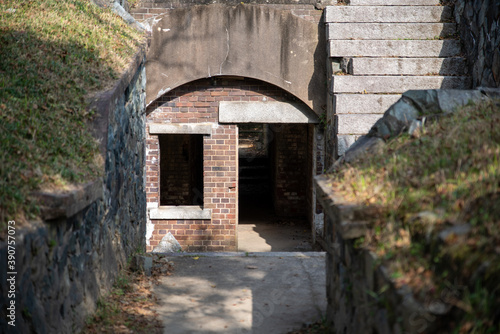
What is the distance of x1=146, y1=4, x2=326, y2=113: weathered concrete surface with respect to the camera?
8523 millimetres

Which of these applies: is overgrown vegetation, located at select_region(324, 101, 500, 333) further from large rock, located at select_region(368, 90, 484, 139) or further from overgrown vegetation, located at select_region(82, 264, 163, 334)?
overgrown vegetation, located at select_region(82, 264, 163, 334)

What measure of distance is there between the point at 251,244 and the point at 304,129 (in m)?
3.35

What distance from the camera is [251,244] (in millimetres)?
10000

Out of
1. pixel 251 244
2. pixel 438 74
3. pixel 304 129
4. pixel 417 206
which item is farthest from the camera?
pixel 304 129

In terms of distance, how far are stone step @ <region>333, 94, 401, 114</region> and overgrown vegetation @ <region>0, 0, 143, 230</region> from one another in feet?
10.0

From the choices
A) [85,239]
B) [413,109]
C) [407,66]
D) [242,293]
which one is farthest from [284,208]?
[85,239]

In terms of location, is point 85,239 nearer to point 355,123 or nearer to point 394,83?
point 355,123

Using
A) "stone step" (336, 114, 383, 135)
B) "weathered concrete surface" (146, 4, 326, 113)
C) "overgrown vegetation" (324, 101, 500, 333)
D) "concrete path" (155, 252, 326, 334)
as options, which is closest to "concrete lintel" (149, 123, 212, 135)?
"weathered concrete surface" (146, 4, 326, 113)

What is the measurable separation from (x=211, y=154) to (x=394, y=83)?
332 cm

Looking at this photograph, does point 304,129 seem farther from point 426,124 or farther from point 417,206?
point 417,206

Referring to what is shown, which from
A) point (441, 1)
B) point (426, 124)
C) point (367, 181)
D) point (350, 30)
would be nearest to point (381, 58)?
point (350, 30)

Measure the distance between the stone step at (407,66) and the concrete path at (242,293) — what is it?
2904 millimetres

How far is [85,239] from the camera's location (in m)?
4.15

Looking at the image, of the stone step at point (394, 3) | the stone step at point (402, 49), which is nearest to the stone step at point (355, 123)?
the stone step at point (402, 49)
